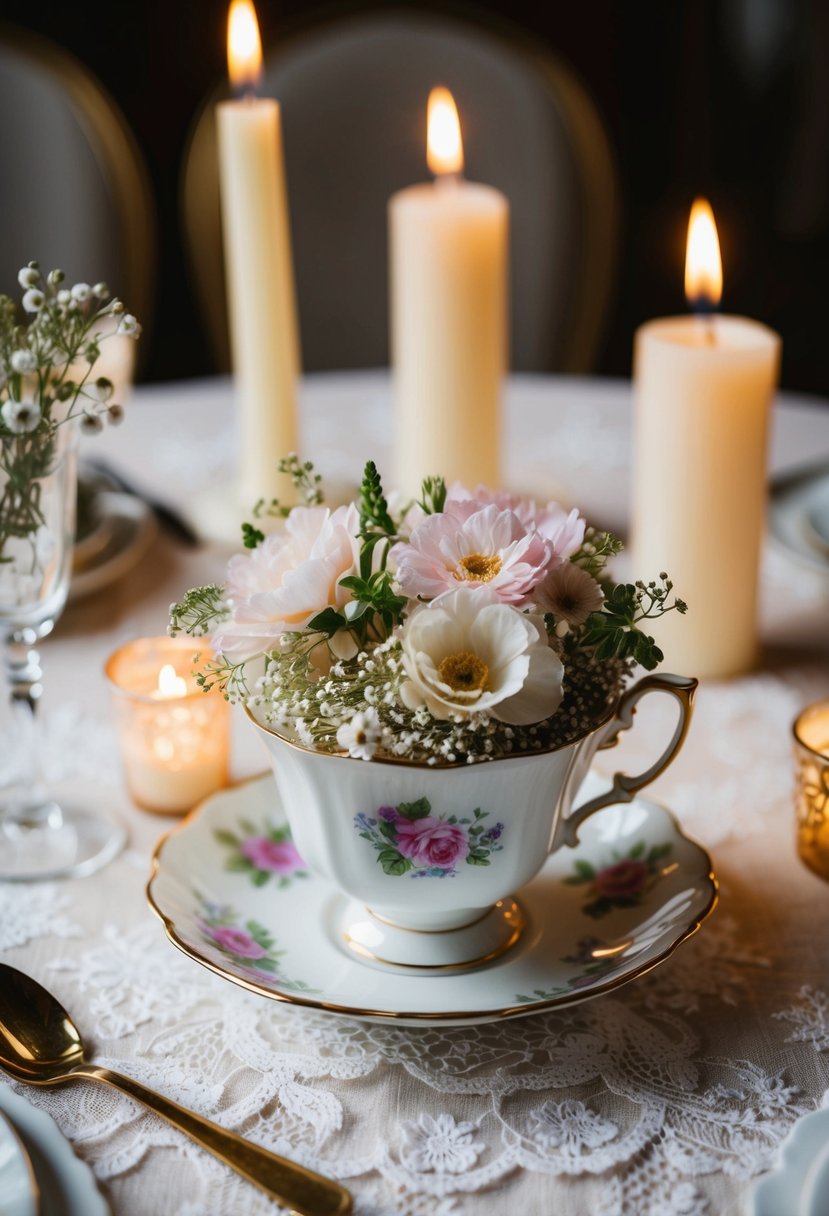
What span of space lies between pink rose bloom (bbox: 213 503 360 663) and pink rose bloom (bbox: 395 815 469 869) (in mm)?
103

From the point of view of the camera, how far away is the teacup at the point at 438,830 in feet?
1.86

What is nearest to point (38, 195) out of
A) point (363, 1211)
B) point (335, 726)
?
point (335, 726)

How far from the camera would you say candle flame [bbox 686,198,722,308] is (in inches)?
34.3

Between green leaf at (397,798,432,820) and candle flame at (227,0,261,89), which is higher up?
candle flame at (227,0,261,89)

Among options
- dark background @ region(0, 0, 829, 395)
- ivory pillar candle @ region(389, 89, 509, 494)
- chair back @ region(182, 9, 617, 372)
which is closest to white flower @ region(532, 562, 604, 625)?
ivory pillar candle @ region(389, 89, 509, 494)

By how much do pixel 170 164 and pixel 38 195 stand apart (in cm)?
100

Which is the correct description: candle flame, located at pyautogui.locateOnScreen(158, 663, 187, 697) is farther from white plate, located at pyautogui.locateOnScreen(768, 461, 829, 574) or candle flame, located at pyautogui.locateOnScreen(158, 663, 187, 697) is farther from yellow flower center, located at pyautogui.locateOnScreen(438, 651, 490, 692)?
white plate, located at pyautogui.locateOnScreen(768, 461, 829, 574)

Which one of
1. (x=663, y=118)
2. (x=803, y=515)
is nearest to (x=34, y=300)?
(x=803, y=515)

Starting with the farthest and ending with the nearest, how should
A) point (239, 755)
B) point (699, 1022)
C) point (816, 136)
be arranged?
1. point (816, 136)
2. point (239, 755)
3. point (699, 1022)

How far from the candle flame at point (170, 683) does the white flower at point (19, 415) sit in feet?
0.73

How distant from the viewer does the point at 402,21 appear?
166cm

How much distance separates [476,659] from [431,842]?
10 cm

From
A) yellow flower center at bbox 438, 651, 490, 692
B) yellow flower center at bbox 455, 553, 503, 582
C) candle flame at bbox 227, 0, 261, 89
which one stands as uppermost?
candle flame at bbox 227, 0, 261, 89

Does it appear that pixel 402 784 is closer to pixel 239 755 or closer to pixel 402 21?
pixel 239 755
